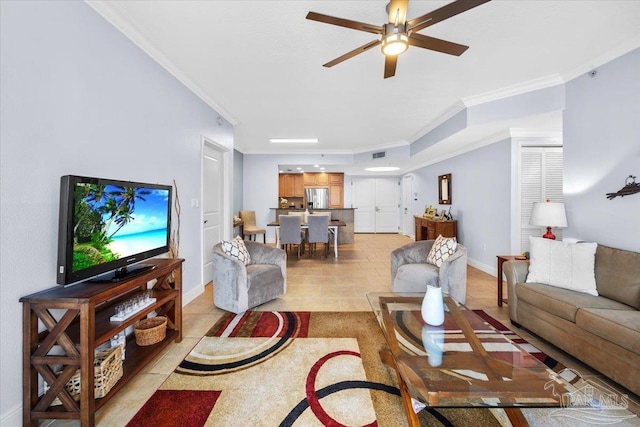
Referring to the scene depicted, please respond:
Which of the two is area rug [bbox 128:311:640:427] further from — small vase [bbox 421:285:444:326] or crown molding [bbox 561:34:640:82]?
crown molding [bbox 561:34:640:82]

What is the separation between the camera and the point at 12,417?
4.49ft

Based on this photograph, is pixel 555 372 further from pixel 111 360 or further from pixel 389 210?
pixel 389 210

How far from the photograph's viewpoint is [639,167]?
2262mm

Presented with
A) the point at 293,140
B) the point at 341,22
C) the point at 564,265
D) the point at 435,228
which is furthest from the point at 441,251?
the point at 293,140

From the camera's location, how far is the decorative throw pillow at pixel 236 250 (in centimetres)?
294

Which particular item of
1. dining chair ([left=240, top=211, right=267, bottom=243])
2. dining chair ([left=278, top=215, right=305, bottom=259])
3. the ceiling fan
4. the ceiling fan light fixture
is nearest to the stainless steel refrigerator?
dining chair ([left=240, top=211, right=267, bottom=243])

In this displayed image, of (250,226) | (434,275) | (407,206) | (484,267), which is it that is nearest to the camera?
(434,275)

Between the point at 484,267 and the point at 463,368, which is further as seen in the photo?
the point at 484,267

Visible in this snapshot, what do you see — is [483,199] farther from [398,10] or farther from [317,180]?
[317,180]

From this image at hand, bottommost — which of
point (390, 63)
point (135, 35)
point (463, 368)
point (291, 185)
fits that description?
point (463, 368)

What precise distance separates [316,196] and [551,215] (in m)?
6.81

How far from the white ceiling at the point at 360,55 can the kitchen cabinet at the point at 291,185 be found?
474 centimetres

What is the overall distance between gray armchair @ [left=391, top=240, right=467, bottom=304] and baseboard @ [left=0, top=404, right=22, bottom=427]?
3.07m

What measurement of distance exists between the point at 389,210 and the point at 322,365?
842 centimetres
